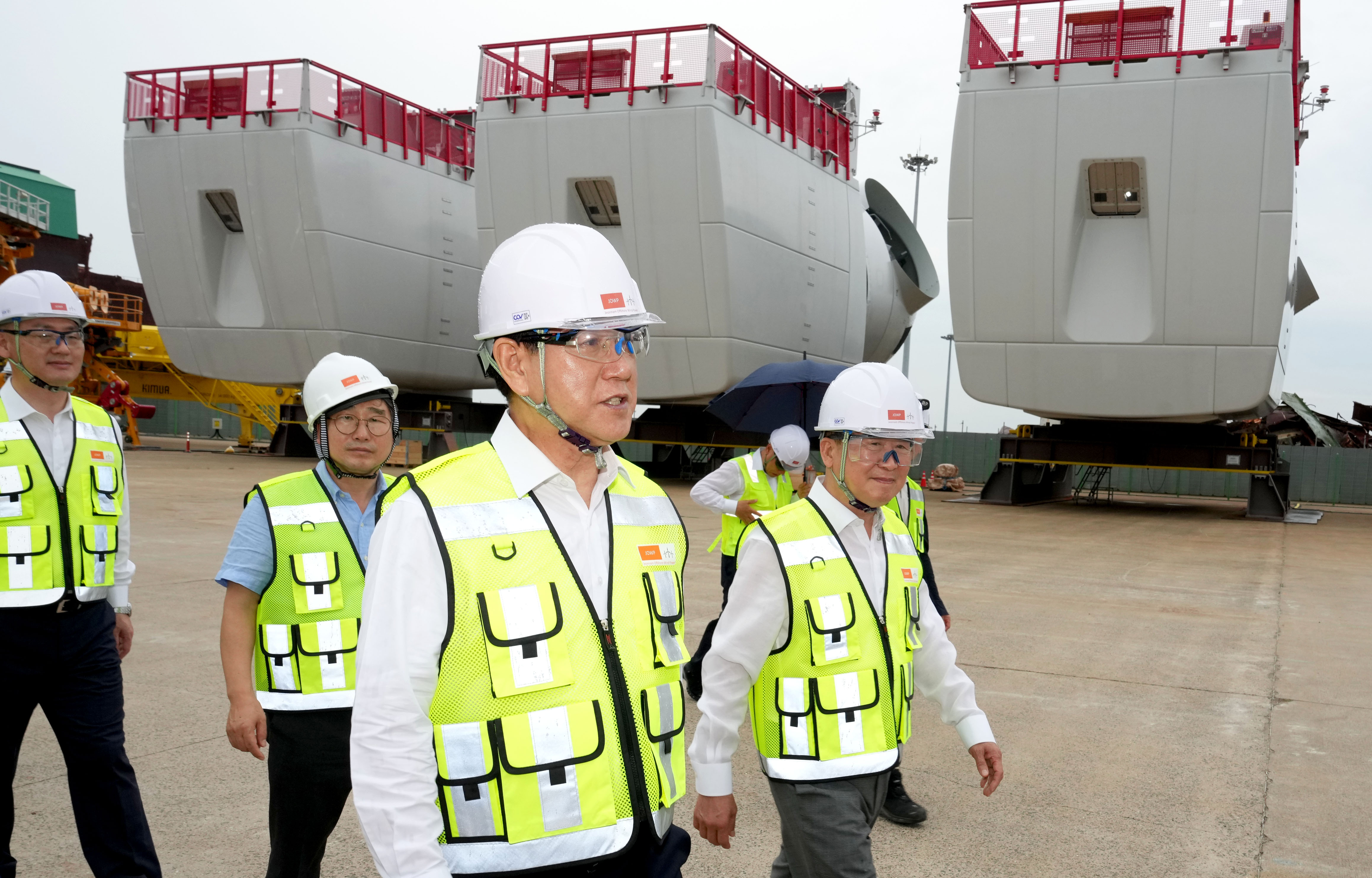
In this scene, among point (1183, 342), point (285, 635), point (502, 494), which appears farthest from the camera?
point (1183, 342)

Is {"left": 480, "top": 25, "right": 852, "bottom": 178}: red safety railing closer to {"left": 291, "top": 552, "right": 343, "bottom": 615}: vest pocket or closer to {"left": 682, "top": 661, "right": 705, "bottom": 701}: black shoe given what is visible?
{"left": 682, "top": 661, "right": 705, "bottom": 701}: black shoe

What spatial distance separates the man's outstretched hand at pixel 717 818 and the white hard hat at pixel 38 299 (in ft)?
9.23

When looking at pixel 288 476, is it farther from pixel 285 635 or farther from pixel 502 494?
pixel 502 494

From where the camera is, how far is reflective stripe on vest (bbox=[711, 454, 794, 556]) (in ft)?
21.9

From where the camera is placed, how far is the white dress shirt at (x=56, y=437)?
3.72 m

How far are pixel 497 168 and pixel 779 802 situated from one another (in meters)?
22.1

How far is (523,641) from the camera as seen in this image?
181cm

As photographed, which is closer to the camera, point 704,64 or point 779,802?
point 779,802

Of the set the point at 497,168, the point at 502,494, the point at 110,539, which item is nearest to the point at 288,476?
the point at 110,539

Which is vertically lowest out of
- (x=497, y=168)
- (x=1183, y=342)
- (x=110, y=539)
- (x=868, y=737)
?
(x=868, y=737)

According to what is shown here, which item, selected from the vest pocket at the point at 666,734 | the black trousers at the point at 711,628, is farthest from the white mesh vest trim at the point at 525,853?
the black trousers at the point at 711,628

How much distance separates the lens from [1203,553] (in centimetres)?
1483

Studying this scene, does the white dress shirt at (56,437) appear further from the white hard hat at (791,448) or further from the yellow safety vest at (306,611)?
the white hard hat at (791,448)

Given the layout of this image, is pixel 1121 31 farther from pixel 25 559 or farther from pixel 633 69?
pixel 25 559
